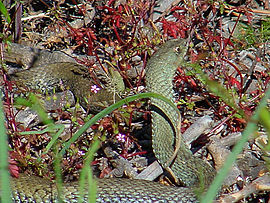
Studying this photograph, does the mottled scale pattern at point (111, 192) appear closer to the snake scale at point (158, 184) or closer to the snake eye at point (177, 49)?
the snake scale at point (158, 184)

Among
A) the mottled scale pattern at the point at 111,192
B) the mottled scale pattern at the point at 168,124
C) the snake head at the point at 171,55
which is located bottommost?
the mottled scale pattern at the point at 111,192

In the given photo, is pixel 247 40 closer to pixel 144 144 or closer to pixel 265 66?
pixel 265 66

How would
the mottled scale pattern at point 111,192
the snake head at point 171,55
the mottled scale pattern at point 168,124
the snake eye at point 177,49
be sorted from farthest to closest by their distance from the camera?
the snake eye at point 177,49 → the snake head at point 171,55 → the mottled scale pattern at point 168,124 → the mottled scale pattern at point 111,192

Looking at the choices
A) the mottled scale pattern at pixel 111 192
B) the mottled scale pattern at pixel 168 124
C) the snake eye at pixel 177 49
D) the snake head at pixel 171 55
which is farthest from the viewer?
the snake eye at pixel 177 49

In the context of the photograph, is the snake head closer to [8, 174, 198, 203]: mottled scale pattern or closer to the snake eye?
the snake eye

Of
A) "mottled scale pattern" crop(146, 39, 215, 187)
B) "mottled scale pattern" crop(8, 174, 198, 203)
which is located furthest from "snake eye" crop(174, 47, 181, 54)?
"mottled scale pattern" crop(8, 174, 198, 203)

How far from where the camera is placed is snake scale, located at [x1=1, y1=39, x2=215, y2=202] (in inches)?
154

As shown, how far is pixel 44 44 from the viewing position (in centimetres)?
632

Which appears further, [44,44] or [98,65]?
[44,44]

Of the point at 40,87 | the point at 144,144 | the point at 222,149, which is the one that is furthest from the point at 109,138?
the point at 40,87

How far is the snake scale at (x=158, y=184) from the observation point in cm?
392

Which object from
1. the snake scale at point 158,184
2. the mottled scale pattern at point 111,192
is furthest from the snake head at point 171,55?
the mottled scale pattern at point 111,192

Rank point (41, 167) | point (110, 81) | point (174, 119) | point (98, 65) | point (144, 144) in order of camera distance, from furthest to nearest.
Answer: point (98, 65) < point (110, 81) < point (144, 144) < point (174, 119) < point (41, 167)

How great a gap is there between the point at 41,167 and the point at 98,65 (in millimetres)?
2074
